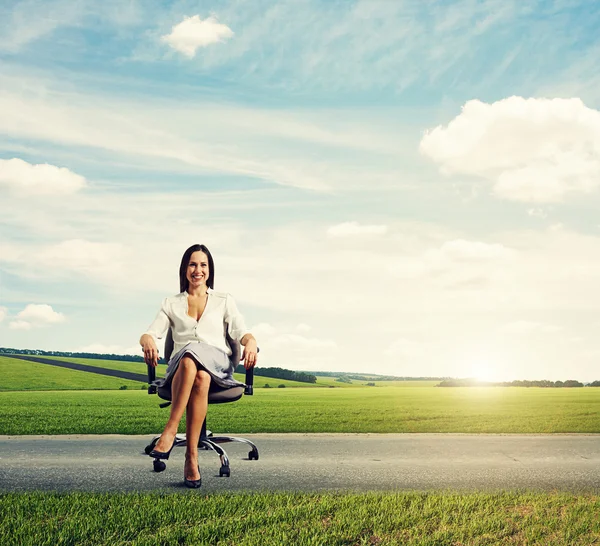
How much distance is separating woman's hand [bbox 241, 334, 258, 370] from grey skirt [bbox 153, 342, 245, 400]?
22 centimetres

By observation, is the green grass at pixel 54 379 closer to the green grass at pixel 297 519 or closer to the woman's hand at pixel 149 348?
the woman's hand at pixel 149 348

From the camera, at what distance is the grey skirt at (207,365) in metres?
5.58

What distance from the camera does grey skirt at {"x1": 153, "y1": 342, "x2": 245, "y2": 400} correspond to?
558cm

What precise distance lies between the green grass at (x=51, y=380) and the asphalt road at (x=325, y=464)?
39.7 m

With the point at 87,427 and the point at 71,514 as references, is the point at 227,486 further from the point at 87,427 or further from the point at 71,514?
the point at 87,427

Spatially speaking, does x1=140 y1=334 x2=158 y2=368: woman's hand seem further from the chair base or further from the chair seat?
the chair base

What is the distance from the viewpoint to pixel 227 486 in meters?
5.51

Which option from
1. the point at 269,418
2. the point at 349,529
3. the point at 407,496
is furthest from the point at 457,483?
the point at 269,418

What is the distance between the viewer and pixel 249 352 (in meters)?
6.00

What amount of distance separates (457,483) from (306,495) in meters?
1.71

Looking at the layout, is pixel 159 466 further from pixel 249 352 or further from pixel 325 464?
pixel 325 464

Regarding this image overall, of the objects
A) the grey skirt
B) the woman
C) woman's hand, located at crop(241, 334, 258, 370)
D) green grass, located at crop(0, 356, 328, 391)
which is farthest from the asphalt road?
green grass, located at crop(0, 356, 328, 391)

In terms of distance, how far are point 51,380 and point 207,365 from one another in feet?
166

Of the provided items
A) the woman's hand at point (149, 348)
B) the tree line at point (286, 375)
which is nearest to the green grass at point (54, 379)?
the tree line at point (286, 375)
